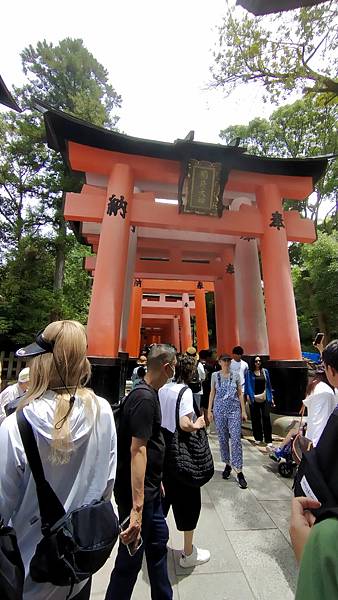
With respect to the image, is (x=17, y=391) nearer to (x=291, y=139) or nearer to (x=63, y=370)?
(x=63, y=370)

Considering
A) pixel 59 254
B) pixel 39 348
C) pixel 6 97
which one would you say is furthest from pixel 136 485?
pixel 59 254

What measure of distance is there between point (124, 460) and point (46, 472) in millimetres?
707

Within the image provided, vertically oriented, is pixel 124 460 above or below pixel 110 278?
below

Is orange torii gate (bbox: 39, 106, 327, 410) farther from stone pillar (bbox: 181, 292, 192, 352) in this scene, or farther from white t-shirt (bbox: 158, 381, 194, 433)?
stone pillar (bbox: 181, 292, 192, 352)

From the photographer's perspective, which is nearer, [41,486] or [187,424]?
[41,486]

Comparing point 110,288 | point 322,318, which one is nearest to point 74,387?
point 110,288

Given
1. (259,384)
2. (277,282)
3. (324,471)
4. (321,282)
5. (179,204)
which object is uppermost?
(321,282)

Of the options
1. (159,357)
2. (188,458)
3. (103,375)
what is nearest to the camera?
(159,357)

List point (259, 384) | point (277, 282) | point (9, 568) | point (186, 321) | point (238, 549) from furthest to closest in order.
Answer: point (186, 321)
point (277, 282)
point (259, 384)
point (238, 549)
point (9, 568)

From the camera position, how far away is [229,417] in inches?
148

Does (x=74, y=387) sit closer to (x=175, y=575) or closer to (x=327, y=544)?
(x=327, y=544)

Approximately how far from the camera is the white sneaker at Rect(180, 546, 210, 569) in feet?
7.40

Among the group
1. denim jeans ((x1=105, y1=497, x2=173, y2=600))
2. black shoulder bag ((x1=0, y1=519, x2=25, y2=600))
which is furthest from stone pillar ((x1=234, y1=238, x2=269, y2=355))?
black shoulder bag ((x1=0, y1=519, x2=25, y2=600))

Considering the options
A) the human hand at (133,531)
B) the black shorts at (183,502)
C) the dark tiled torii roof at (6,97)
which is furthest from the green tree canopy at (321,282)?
the human hand at (133,531)
